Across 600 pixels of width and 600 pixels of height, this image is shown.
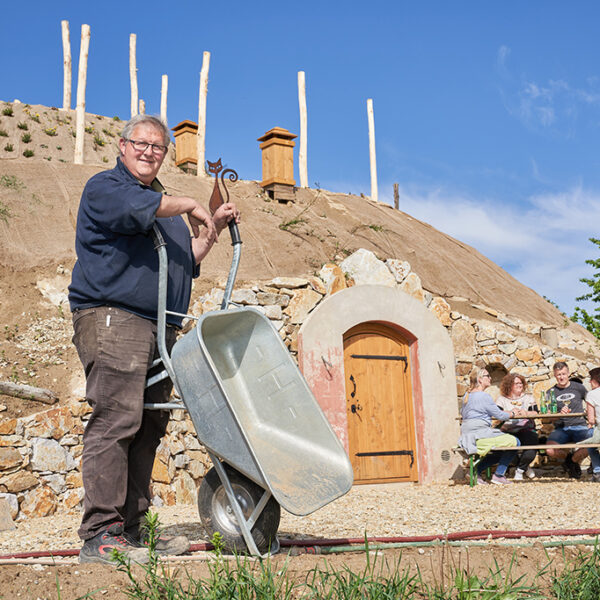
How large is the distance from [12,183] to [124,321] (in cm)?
816

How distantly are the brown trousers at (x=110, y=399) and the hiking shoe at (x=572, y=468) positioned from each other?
6.84 meters

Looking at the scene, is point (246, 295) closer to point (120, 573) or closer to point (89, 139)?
point (120, 573)

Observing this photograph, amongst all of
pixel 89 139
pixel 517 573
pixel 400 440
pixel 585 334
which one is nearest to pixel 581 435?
pixel 400 440

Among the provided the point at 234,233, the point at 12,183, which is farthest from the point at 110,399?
the point at 12,183

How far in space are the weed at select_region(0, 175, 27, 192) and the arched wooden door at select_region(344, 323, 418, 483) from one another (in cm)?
553

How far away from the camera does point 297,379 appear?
280 centimetres

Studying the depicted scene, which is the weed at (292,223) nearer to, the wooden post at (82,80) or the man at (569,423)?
the man at (569,423)

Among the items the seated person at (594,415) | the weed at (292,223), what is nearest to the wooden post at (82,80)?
the weed at (292,223)

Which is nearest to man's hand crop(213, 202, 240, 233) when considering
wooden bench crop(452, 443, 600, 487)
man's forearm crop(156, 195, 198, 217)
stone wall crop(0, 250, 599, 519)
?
man's forearm crop(156, 195, 198, 217)

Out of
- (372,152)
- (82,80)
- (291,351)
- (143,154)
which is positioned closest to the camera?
(143,154)

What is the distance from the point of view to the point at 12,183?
9906mm

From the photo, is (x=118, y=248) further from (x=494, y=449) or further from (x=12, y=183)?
(x=12, y=183)

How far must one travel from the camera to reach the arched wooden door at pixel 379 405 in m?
7.83

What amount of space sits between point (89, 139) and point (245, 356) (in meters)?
17.8
